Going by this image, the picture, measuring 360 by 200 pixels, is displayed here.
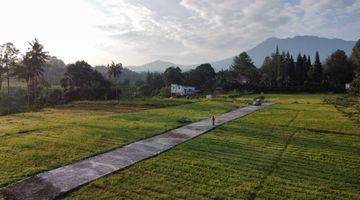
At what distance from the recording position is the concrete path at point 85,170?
1070 cm

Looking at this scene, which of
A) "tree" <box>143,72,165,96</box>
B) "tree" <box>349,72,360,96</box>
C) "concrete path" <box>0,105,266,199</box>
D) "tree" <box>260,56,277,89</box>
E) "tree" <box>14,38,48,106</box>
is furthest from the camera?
"tree" <box>143,72,165,96</box>

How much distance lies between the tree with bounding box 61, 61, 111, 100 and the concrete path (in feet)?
155

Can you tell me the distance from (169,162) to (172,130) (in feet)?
28.1

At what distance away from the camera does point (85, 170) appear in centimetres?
1301

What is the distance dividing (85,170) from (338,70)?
85647 mm

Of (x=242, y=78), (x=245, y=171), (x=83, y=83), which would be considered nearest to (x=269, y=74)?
(x=242, y=78)

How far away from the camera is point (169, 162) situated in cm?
1445

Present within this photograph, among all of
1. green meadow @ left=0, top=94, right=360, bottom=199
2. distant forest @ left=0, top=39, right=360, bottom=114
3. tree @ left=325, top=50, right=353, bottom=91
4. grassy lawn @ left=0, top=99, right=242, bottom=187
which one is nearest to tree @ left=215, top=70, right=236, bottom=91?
distant forest @ left=0, top=39, right=360, bottom=114

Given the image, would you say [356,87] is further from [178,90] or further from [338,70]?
[178,90]

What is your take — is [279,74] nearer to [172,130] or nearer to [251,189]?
[172,130]

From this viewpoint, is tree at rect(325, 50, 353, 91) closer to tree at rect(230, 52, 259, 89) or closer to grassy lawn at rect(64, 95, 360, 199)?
tree at rect(230, 52, 259, 89)

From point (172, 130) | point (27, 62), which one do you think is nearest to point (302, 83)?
point (27, 62)

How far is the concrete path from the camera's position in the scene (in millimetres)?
10703

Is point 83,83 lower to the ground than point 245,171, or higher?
higher
